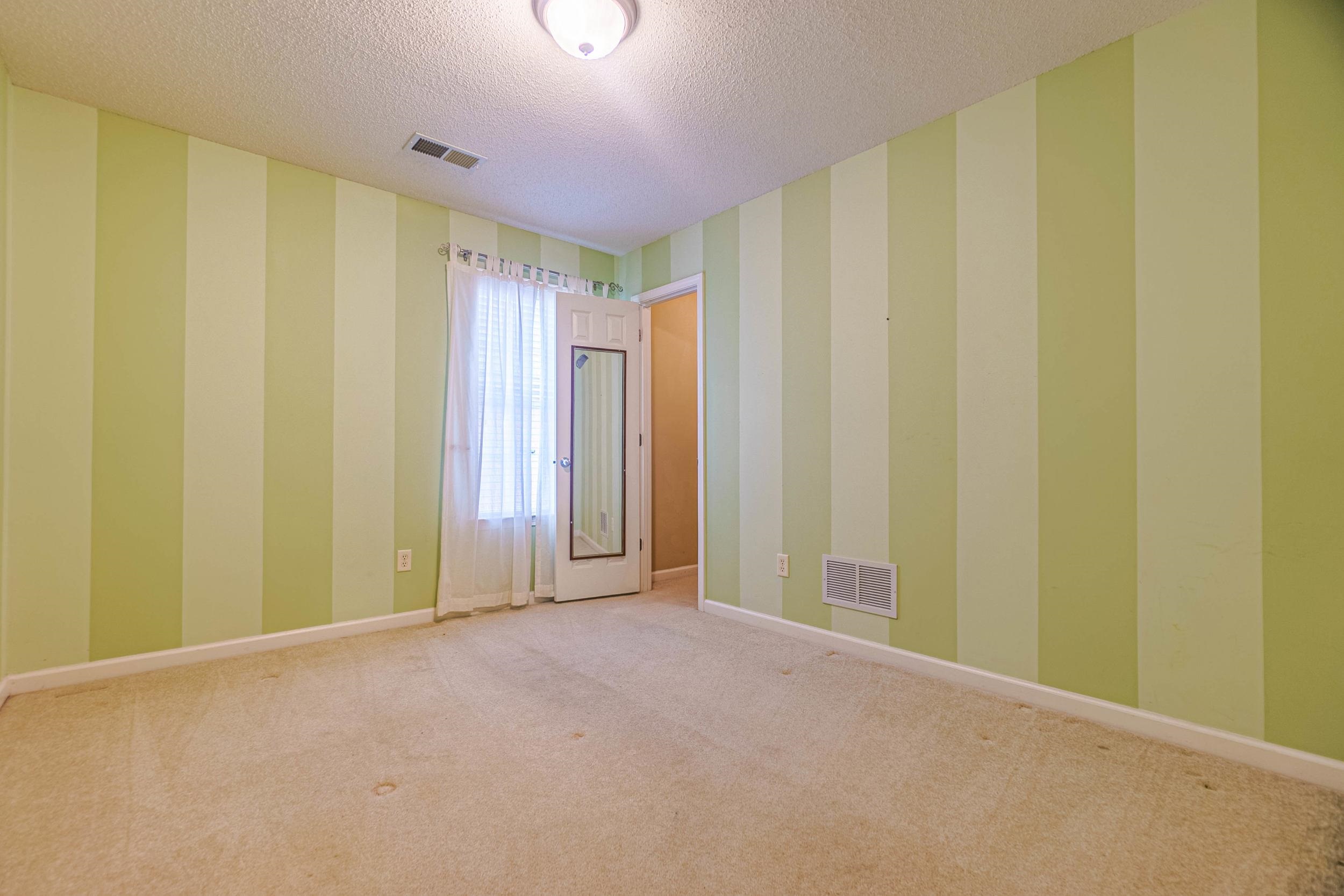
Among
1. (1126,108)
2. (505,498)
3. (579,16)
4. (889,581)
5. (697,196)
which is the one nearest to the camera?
(579,16)

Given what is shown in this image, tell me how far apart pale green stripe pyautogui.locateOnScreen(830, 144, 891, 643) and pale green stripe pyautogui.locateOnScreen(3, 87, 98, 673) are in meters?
3.46

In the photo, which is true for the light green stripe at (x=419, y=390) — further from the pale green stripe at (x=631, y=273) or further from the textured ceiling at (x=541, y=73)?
the pale green stripe at (x=631, y=273)

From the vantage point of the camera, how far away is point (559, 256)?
13.6 feet

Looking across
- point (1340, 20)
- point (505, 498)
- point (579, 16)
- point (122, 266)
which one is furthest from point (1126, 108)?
point (122, 266)

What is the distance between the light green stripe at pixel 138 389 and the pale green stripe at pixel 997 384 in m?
3.63

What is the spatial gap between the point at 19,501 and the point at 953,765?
3753mm

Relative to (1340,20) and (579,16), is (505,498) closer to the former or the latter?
(579,16)

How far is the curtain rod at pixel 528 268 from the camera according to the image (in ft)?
11.7

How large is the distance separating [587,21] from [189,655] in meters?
3.22

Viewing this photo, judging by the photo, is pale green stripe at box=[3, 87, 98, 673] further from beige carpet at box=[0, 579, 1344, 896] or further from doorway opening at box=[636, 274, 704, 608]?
doorway opening at box=[636, 274, 704, 608]

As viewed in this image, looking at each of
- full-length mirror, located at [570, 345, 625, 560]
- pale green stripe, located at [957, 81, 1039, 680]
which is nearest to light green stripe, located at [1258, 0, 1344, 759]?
pale green stripe, located at [957, 81, 1039, 680]

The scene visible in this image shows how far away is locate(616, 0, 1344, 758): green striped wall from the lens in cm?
180

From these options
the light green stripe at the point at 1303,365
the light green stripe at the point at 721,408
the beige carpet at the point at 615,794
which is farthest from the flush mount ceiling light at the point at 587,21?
the beige carpet at the point at 615,794

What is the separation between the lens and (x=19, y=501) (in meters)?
2.38
